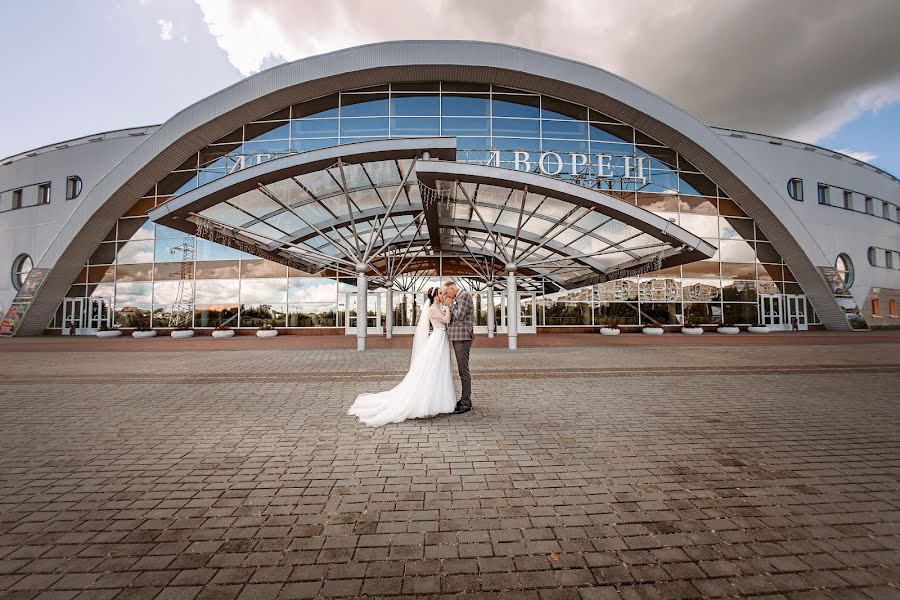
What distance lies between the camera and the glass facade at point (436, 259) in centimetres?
2506

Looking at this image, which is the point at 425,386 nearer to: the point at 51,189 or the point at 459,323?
the point at 459,323

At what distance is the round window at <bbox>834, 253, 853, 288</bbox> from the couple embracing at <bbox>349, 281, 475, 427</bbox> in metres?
37.2

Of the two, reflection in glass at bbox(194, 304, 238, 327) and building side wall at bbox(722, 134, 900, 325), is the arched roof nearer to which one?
building side wall at bbox(722, 134, 900, 325)

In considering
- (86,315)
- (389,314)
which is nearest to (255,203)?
(389,314)

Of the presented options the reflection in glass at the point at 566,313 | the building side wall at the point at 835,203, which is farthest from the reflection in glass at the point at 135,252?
the building side wall at the point at 835,203

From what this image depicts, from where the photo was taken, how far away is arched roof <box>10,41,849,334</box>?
77.8ft

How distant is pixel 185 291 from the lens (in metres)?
26.3

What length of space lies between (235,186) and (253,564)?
1336cm

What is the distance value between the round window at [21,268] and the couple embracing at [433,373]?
3589 cm

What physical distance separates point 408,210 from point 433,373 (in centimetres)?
1601

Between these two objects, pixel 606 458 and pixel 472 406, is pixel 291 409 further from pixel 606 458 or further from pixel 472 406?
pixel 606 458

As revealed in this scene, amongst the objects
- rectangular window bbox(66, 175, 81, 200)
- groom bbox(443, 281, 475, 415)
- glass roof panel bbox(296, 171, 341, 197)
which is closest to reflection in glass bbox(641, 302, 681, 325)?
glass roof panel bbox(296, 171, 341, 197)

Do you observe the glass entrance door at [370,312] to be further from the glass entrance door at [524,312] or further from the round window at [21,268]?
the round window at [21,268]

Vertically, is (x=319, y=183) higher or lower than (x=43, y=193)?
lower
